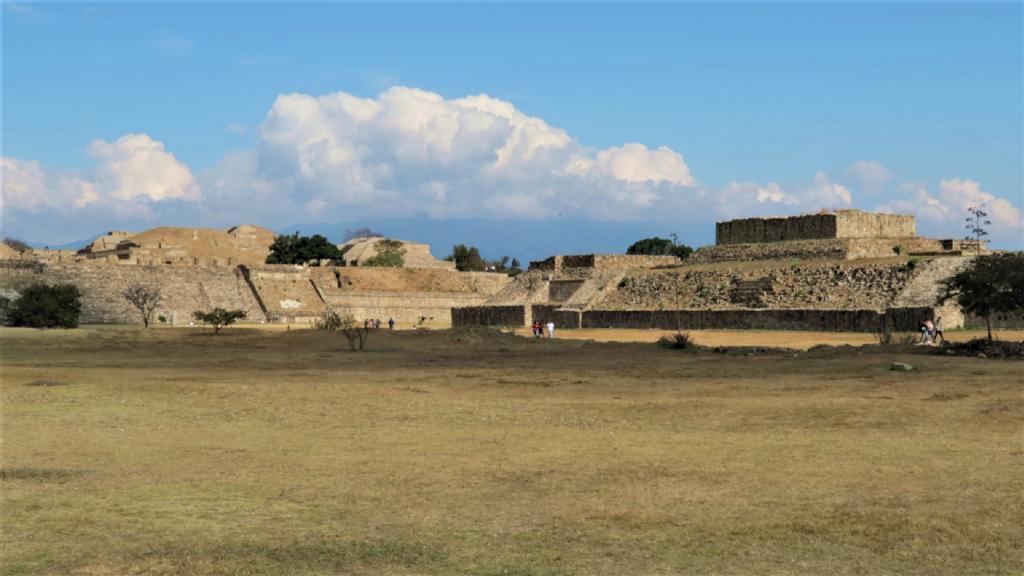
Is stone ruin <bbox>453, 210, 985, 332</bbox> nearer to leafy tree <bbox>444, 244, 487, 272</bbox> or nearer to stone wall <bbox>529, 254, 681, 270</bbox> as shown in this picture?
stone wall <bbox>529, 254, 681, 270</bbox>

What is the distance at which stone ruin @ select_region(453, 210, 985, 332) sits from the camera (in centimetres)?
4578

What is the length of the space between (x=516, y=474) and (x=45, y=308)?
45.8 metres

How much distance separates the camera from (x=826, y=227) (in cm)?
5628

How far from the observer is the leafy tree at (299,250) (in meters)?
100

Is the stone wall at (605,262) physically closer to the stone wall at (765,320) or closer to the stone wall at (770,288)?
the stone wall at (770,288)

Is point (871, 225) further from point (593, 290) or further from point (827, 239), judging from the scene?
point (593, 290)

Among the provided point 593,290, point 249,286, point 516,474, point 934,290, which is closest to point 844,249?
point 934,290

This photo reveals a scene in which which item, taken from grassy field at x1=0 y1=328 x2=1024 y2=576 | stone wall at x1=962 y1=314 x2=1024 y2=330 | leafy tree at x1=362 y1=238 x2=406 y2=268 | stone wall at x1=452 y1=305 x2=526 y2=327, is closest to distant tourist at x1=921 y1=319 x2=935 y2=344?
stone wall at x1=962 y1=314 x2=1024 y2=330

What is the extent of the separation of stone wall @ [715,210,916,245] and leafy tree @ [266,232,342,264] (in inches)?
1972

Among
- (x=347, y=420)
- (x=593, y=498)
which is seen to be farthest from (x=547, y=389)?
→ (x=593, y=498)

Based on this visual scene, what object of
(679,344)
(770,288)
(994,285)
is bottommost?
(679,344)

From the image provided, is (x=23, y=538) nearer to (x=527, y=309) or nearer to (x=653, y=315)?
(x=653, y=315)

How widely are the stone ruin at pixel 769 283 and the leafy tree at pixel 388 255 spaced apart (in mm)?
38314

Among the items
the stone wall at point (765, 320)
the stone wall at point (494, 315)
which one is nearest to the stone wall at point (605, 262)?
the stone wall at point (494, 315)
